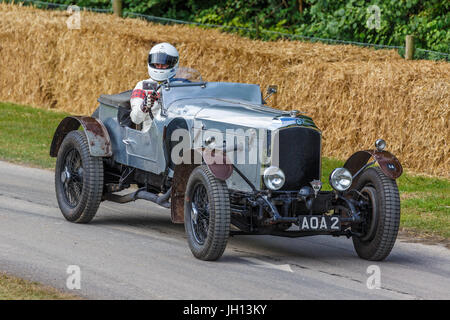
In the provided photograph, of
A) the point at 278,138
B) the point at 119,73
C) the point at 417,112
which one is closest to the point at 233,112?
the point at 278,138

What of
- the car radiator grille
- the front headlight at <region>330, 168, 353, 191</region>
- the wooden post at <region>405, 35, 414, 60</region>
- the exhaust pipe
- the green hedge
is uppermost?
the green hedge

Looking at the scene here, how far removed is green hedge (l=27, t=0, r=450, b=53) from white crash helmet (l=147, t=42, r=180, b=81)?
970cm

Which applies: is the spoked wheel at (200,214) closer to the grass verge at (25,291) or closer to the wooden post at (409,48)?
the grass verge at (25,291)

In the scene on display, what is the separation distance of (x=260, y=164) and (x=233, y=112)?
2.41ft

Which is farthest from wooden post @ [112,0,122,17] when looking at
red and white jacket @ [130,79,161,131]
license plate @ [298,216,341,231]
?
license plate @ [298,216,341,231]

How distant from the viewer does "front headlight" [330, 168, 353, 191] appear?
345 inches

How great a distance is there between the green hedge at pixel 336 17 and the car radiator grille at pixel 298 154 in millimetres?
10758

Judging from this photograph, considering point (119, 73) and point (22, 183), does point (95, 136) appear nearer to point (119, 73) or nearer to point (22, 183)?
point (22, 183)

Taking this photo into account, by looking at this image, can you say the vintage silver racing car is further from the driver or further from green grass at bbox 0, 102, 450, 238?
green grass at bbox 0, 102, 450, 238

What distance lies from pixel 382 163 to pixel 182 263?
2.11 metres

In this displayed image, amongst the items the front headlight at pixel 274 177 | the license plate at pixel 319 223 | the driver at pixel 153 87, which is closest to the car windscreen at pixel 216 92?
the driver at pixel 153 87

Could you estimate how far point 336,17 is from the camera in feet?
68.9

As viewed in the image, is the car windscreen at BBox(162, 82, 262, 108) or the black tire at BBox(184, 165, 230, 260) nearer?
the black tire at BBox(184, 165, 230, 260)

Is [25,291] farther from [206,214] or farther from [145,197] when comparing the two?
[145,197]
